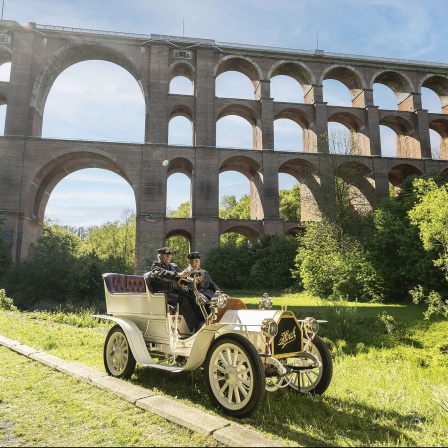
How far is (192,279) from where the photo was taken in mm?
4547

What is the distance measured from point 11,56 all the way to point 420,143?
1402 inches

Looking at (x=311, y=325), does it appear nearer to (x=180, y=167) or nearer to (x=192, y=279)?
(x=192, y=279)

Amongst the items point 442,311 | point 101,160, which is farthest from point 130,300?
point 101,160

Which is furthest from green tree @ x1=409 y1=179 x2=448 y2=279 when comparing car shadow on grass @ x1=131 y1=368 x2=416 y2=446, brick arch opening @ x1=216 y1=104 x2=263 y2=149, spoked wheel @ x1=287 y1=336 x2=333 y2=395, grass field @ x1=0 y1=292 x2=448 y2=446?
brick arch opening @ x1=216 y1=104 x2=263 y2=149

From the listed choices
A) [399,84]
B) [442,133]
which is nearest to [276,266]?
[399,84]

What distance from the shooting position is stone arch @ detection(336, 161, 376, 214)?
89.1 ft

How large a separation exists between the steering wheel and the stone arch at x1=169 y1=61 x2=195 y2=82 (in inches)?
1180

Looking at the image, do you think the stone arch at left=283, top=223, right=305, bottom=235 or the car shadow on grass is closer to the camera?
the car shadow on grass

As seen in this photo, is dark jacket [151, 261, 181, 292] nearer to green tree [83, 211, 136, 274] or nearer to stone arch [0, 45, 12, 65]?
stone arch [0, 45, 12, 65]

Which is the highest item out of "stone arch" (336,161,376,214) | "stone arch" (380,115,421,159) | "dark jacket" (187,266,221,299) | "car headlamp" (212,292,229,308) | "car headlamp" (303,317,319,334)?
"stone arch" (380,115,421,159)

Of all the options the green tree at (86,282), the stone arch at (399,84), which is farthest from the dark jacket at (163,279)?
the stone arch at (399,84)

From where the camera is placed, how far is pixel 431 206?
15.7 metres

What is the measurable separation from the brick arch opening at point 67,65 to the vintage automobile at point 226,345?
27826mm

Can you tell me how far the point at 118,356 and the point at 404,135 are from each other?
123ft
